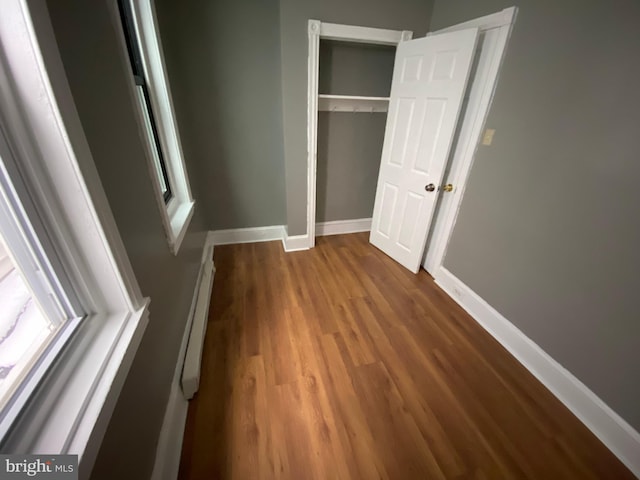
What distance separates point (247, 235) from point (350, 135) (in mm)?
1605

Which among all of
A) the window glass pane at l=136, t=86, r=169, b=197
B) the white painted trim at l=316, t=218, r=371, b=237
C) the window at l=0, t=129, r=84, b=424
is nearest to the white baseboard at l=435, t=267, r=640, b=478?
the white painted trim at l=316, t=218, r=371, b=237

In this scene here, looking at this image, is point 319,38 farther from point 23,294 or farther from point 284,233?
point 23,294

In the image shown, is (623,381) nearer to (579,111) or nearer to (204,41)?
(579,111)

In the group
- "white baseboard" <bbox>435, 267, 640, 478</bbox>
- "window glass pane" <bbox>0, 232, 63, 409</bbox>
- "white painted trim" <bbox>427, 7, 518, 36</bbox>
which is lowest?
"white baseboard" <bbox>435, 267, 640, 478</bbox>

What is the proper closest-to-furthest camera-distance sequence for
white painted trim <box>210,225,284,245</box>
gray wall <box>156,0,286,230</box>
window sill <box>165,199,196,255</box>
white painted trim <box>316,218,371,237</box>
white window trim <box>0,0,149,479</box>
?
white window trim <box>0,0,149,479</box> < window sill <box>165,199,196,255</box> < gray wall <box>156,0,286,230</box> < white painted trim <box>210,225,284,245</box> < white painted trim <box>316,218,371,237</box>

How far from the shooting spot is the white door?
6.13ft

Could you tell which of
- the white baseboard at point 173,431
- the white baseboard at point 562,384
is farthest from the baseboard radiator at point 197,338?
the white baseboard at point 562,384

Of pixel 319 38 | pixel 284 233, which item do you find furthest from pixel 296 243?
→ pixel 319 38

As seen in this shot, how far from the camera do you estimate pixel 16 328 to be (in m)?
0.68

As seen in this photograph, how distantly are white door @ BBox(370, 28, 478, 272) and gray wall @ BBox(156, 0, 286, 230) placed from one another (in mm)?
1121

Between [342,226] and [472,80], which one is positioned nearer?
[472,80]

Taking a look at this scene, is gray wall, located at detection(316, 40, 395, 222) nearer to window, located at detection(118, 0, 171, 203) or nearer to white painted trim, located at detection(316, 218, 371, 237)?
white painted trim, located at detection(316, 218, 371, 237)

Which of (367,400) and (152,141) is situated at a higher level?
(152,141)

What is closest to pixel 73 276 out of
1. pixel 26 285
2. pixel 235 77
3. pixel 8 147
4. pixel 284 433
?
pixel 26 285
